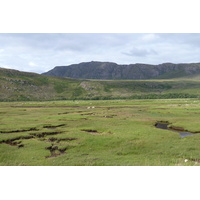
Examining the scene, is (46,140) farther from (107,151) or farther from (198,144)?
(198,144)

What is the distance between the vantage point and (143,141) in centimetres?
3050

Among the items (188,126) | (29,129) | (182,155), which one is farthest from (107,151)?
(188,126)

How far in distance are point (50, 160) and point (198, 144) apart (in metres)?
22.7

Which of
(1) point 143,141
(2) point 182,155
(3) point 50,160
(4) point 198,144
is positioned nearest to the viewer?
(3) point 50,160

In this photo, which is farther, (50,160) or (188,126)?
(188,126)

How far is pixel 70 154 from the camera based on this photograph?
79.9ft

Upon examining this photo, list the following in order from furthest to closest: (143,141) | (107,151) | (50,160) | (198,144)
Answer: (143,141)
(198,144)
(107,151)
(50,160)

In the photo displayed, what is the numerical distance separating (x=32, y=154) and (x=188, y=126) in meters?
36.3

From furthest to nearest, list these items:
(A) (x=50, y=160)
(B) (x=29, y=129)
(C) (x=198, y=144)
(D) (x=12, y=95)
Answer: (D) (x=12, y=95), (B) (x=29, y=129), (C) (x=198, y=144), (A) (x=50, y=160)

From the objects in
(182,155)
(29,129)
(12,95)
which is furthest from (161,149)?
(12,95)

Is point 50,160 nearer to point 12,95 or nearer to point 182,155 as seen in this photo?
point 182,155

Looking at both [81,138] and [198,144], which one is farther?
[81,138]

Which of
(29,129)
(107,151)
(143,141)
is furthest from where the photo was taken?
(29,129)

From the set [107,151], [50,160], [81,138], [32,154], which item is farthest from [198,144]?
[32,154]
